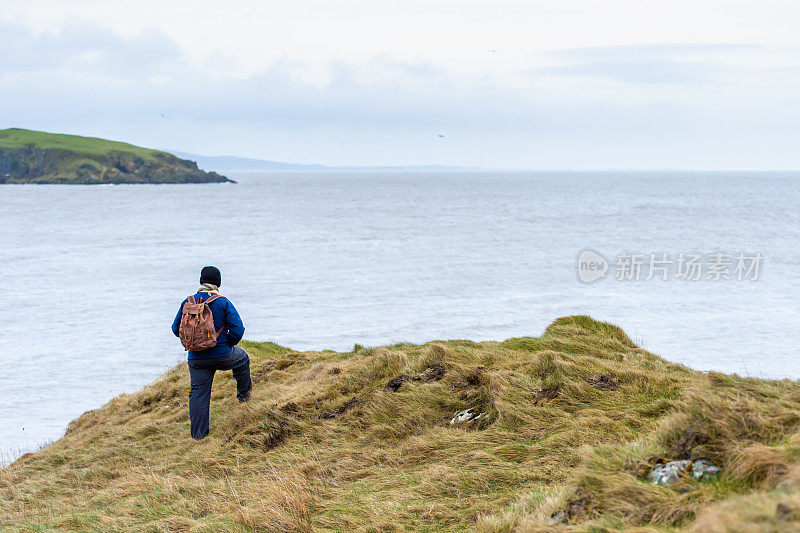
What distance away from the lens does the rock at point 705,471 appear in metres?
4.47

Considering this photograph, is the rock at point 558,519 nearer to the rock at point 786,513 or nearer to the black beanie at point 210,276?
the rock at point 786,513

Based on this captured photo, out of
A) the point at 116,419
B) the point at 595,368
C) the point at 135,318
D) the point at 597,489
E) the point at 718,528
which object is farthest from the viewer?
the point at 135,318

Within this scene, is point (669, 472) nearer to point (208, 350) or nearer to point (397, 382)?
point (397, 382)

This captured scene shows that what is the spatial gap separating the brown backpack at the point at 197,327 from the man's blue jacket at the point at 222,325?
0.10m

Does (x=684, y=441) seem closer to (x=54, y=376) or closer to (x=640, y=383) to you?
(x=640, y=383)

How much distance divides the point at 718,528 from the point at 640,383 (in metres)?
5.27

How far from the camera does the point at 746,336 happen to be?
2295 cm

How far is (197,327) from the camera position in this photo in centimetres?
870

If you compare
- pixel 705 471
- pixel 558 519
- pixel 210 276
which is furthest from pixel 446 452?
pixel 210 276

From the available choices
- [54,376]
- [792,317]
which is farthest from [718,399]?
[792,317]

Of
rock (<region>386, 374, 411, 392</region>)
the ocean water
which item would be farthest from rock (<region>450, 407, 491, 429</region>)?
the ocean water

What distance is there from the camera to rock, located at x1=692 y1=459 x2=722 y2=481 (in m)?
4.47

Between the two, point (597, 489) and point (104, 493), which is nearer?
point (597, 489)

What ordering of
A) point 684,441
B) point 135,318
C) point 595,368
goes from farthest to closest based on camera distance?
point 135,318
point 595,368
point 684,441
